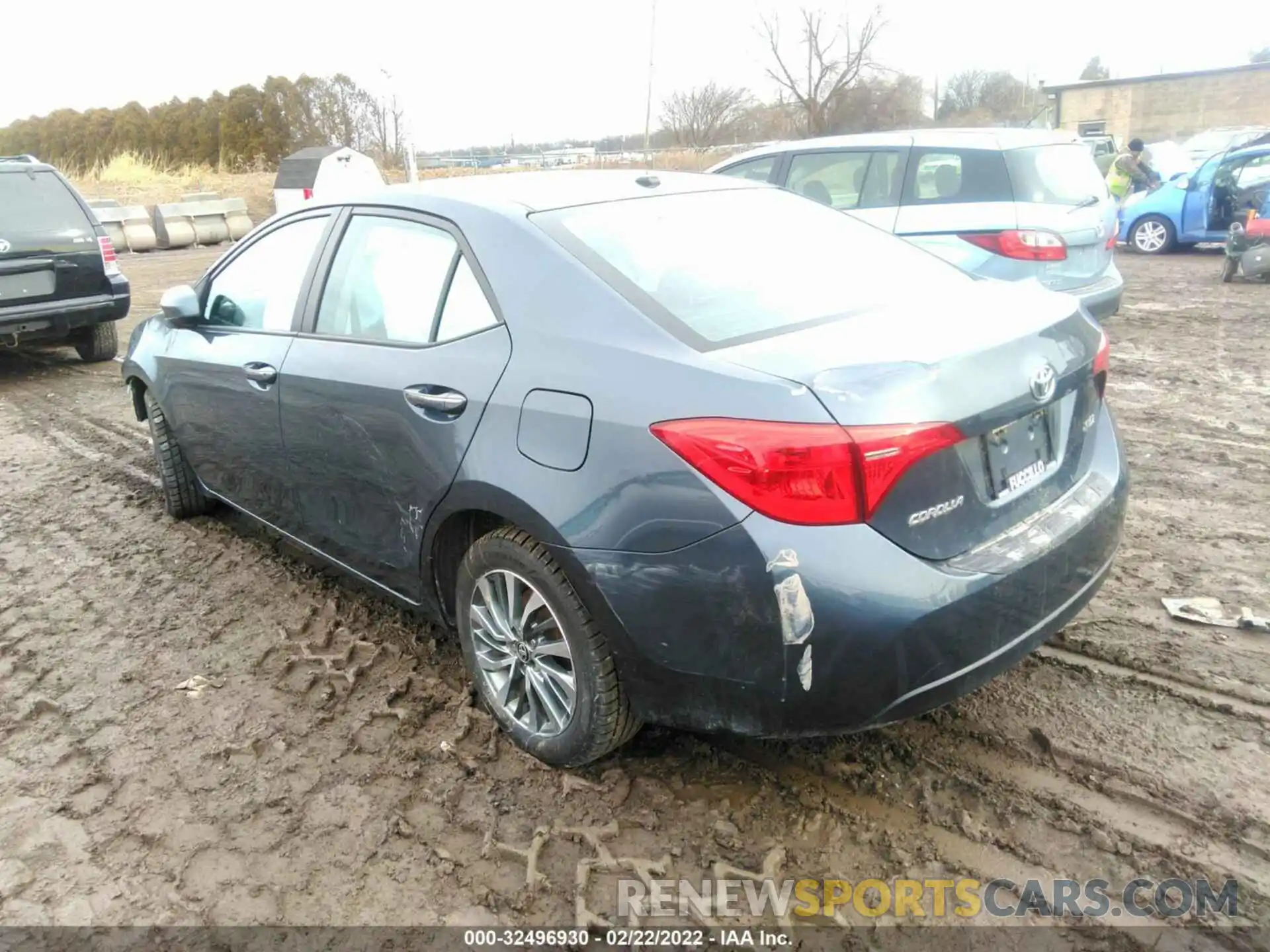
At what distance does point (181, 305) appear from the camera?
4.15 metres

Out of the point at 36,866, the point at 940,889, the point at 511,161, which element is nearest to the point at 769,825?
the point at 940,889

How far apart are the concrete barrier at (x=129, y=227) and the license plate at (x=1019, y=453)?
2280 cm

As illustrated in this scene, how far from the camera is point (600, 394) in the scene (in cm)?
239

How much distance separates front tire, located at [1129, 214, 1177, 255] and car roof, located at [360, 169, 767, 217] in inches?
497

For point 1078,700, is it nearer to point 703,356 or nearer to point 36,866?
point 703,356

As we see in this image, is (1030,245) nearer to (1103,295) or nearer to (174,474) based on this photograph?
(1103,295)

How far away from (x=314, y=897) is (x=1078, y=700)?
2279 millimetres

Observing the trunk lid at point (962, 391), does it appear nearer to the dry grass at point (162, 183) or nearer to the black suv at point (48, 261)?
the black suv at point (48, 261)

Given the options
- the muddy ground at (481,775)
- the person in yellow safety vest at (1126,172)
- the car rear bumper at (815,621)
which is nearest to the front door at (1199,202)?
the person in yellow safety vest at (1126,172)

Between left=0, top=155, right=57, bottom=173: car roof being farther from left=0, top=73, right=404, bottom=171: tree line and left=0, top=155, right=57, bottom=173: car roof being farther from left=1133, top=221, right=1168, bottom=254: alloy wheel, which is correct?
left=0, top=73, right=404, bottom=171: tree line

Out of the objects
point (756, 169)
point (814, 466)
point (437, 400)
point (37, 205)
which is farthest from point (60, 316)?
point (814, 466)

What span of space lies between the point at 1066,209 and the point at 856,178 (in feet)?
5.29

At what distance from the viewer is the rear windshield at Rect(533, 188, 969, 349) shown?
102 inches

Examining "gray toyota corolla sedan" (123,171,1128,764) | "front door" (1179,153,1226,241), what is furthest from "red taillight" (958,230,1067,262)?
"front door" (1179,153,1226,241)
